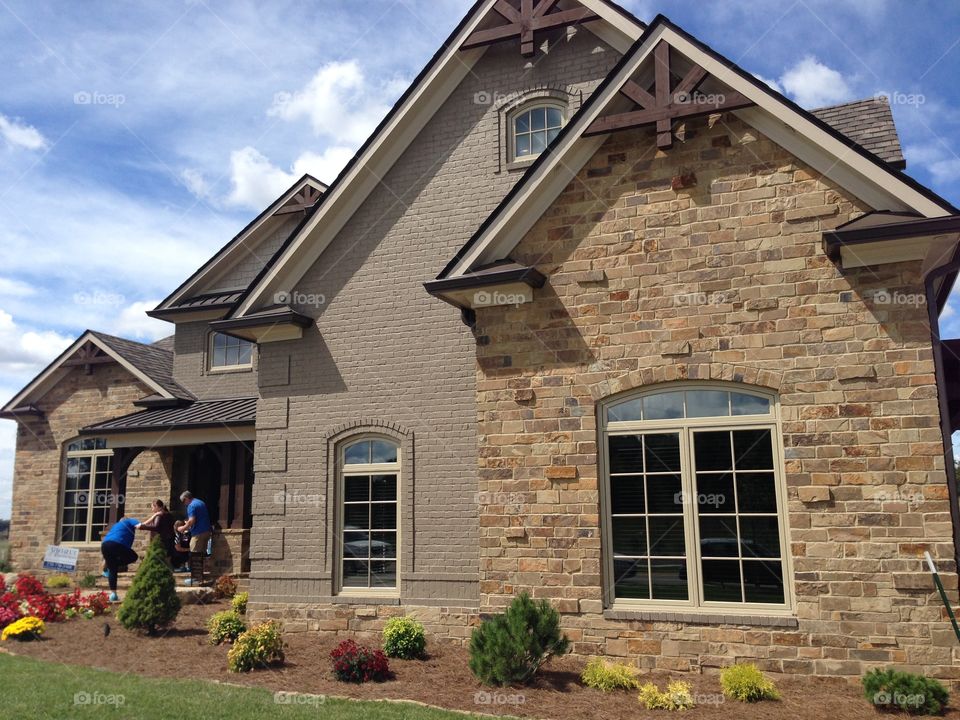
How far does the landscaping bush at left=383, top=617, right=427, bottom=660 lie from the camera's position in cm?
995

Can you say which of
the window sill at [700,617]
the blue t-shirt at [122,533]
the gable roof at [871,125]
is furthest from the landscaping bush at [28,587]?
the gable roof at [871,125]

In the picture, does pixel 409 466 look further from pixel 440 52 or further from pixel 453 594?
pixel 440 52

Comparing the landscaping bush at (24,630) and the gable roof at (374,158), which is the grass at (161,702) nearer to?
the landscaping bush at (24,630)

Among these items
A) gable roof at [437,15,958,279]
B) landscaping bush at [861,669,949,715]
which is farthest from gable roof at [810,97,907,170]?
landscaping bush at [861,669,949,715]

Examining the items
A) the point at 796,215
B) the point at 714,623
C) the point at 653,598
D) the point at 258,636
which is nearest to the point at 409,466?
the point at 258,636

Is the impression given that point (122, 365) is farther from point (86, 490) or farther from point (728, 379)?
point (728, 379)

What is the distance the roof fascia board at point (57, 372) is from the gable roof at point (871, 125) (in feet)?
53.7

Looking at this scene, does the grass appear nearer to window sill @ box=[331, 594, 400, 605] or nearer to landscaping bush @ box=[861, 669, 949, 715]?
window sill @ box=[331, 594, 400, 605]

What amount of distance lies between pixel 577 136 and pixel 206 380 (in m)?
13.7

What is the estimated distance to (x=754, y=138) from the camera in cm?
898

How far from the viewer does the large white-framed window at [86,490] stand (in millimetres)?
19562

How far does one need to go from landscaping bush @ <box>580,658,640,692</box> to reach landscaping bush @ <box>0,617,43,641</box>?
8226mm

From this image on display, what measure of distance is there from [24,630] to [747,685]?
1008 cm

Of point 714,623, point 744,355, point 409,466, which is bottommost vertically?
point 714,623
